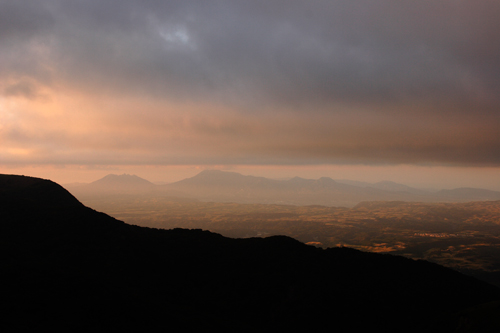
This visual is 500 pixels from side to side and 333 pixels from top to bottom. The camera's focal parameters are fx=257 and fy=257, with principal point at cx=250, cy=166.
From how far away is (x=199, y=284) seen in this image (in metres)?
56.8

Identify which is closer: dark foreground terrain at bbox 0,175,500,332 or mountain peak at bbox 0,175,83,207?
dark foreground terrain at bbox 0,175,500,332

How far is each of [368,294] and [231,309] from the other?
99.3ft

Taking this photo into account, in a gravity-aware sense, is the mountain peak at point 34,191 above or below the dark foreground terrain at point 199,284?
above

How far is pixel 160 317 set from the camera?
38.8m

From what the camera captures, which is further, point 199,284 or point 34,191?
point 34,191

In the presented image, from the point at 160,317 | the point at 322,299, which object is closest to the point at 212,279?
the point at 160,317

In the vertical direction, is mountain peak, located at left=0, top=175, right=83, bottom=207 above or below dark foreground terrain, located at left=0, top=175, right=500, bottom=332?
above

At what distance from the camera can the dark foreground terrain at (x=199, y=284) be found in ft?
124

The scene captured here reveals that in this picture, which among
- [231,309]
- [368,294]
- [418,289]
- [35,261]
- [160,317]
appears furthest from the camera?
→ [418,289]

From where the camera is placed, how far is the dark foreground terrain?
37781mm

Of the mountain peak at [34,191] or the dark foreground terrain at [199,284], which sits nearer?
the dark foreground terrain at [199,284]

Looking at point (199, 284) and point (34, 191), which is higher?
point (34, 191)

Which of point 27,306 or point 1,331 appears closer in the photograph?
point 1,331

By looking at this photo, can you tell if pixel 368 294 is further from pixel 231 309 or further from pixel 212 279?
pixel 212 279
